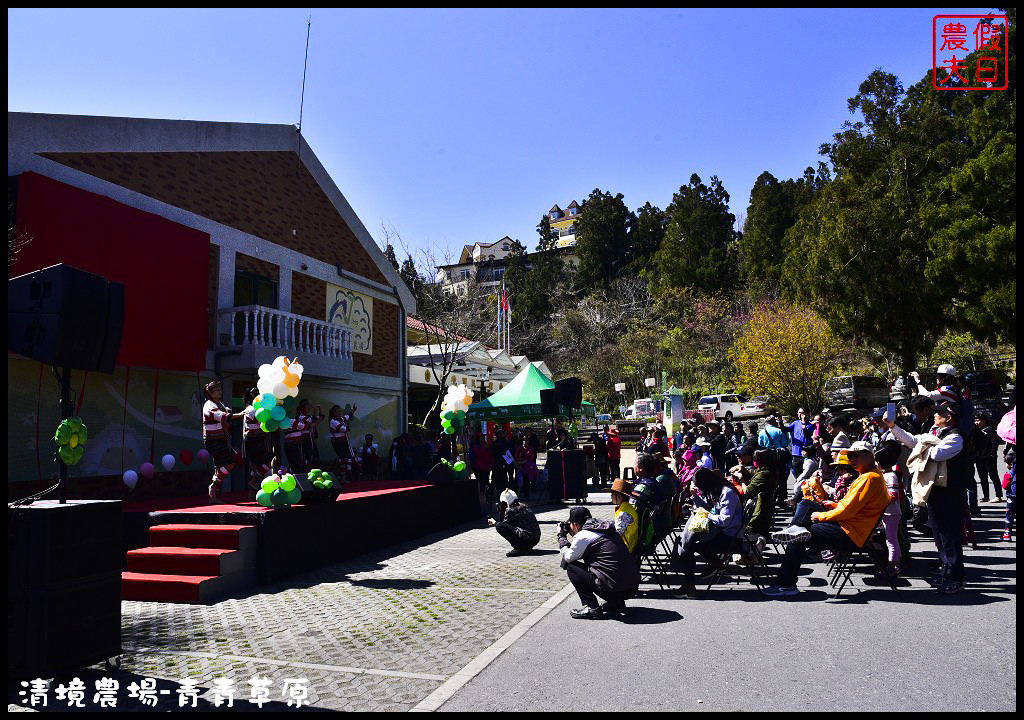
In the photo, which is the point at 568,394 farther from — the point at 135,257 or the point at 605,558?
the point at 605,558

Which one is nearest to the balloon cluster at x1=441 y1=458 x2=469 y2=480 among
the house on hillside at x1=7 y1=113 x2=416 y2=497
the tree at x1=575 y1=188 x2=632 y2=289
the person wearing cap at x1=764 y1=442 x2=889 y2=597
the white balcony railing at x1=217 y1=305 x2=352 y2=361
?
the house on hillside at x1=7 y1=113 x2=416 y2=497

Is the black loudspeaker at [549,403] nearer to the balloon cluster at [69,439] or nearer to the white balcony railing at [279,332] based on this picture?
the white balcony railing at [279,332]

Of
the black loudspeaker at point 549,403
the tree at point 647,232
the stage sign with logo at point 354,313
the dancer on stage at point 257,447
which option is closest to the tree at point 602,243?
the tree at point 647,232

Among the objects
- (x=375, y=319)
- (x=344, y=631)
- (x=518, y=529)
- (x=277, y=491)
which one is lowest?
(x=344, y=631)

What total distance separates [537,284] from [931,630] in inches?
2060

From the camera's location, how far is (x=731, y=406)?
35281 millimetres

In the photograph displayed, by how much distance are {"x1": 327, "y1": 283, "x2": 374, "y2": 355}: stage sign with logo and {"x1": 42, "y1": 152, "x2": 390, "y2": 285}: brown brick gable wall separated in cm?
72

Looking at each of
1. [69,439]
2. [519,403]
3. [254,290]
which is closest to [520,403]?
[519,403]

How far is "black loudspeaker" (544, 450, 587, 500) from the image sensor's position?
16.2m

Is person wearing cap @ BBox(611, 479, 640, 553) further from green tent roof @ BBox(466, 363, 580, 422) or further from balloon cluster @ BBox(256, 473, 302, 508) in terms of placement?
green tent roof @ BBox(466, 363, 580, 422)

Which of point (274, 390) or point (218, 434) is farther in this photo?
point (218, 434)

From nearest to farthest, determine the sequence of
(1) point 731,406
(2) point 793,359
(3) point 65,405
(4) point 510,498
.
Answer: (3) point 65,405, (4) point 510,498, (2) point 793,359, (1) point 731,406

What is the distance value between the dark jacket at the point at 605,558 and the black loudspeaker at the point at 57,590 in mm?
3772

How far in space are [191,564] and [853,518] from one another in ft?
22.8
